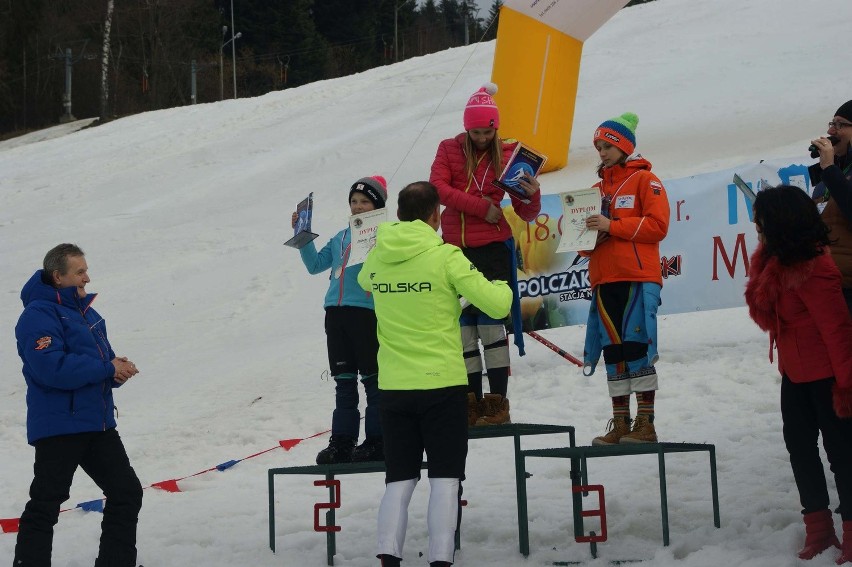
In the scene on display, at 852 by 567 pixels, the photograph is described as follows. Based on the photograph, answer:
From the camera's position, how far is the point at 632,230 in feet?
18.6

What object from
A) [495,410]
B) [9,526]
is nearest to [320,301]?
[9,526]

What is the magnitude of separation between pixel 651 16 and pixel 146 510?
20576 mm

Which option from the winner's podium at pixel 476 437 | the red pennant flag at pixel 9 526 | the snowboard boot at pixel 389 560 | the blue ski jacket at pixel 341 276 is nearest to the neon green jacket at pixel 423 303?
the winner's podium at pixel 476 437

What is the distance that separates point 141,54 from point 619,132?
5054 centimetres

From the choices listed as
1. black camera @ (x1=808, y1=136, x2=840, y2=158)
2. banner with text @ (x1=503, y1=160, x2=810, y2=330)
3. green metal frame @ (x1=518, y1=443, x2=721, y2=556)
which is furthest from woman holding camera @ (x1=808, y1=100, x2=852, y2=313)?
banner with text @ (x1=503, y1=160, x2=810, y2=330)

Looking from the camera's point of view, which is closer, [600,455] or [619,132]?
[600,455]

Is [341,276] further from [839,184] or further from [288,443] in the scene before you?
[288,443]

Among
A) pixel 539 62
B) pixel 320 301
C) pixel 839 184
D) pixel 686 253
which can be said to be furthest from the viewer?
pixel 539 62

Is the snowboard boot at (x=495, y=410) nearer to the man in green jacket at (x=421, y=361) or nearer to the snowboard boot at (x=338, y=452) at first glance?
the snowboard boot at (x=338, y=452)

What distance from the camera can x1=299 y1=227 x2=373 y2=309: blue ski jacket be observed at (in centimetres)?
599

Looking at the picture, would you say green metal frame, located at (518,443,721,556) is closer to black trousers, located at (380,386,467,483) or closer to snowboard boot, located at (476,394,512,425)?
snowboard boot, located at (476,394,512,425)

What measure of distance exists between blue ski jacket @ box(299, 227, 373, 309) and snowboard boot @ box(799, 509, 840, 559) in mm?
2399

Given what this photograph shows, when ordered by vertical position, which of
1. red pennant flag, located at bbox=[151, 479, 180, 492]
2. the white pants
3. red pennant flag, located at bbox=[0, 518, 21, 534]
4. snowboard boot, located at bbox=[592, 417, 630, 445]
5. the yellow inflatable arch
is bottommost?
red pennant flag, located at bbox=[0, 518, 21, 534]

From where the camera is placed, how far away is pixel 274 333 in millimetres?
11945
